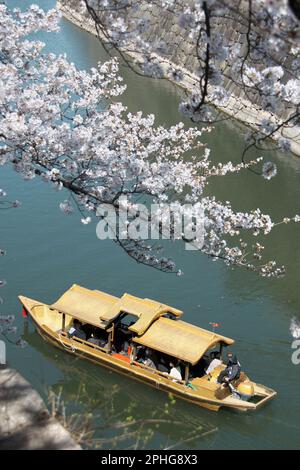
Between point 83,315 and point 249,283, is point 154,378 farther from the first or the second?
point 249,283

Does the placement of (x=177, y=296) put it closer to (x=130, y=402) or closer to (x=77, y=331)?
(x=77, y=331)

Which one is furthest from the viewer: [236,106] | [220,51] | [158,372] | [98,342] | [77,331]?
[236,106]

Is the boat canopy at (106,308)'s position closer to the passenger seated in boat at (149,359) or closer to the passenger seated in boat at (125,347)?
the passenger seated in boat at (149,359)

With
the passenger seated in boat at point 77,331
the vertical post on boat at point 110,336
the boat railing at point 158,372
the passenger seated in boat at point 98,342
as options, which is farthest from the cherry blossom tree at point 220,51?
the passenger seated in boat at point 77,331

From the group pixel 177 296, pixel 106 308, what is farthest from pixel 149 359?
pixel 177 296

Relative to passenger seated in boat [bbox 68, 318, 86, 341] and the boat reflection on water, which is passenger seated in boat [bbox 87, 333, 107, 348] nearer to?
passenger seated in boat [bbox 68, 318, 86, 341]

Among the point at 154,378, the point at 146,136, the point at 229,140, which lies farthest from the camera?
the point at 229,140
